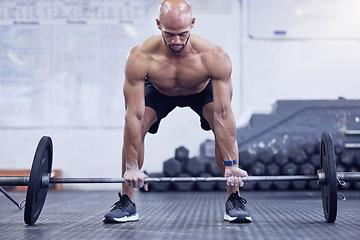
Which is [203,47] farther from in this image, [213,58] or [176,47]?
[176,47]

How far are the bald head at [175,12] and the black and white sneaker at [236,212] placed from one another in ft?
2.92

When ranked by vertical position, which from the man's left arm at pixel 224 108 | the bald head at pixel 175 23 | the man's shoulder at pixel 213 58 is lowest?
the man's left arm at pixel 224 108

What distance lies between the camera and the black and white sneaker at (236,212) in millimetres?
2023

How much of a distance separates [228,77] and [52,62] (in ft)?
11.8

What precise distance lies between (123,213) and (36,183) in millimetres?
430

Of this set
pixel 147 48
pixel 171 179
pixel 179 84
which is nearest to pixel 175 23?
pixel 147 48

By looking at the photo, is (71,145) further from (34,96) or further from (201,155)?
(201,155)

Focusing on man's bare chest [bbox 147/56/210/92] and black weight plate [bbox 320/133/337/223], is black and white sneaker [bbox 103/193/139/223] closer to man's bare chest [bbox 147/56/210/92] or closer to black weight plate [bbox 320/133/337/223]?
man's bare chest [bbox 147/56/210/92]

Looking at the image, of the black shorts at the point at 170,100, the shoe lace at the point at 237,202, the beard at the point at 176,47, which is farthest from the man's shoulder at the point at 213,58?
the shoe lace at the point at 237,202

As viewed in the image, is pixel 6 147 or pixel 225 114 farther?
pixel 6 147

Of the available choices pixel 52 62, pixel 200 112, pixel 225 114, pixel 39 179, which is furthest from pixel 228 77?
pixel 52 62

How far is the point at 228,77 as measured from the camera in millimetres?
1992

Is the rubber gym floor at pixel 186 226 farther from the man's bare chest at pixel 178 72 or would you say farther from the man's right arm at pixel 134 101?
the man's bare chest at pixel 178 72

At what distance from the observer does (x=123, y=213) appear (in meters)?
2.08
